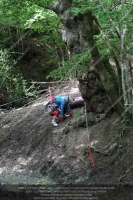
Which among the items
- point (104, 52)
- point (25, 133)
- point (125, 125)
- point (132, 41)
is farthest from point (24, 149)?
point (132, 41)

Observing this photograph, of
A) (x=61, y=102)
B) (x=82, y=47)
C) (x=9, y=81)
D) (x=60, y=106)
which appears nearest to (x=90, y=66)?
(x=82, y=47)

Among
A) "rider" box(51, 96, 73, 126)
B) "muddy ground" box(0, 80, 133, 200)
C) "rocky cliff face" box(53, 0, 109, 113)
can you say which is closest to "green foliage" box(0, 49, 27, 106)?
"muddy ground" box(0, 80, 133, 200)

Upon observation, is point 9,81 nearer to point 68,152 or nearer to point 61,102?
point 61,102

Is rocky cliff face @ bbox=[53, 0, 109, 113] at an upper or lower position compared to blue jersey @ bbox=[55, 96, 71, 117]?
upper

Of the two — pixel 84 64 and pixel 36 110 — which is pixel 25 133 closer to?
pixel 36 110

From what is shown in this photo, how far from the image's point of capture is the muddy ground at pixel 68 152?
21.0ft

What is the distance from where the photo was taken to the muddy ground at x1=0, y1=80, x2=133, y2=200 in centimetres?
640

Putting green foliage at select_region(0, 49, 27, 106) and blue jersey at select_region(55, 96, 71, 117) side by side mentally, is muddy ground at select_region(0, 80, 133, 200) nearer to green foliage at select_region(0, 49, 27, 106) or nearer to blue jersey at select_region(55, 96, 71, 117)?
blue jersey at select_region(55, 96, 71, 117)

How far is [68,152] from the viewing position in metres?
7.46

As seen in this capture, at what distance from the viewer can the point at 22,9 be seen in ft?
24.8

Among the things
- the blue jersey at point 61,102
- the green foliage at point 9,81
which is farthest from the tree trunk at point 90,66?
the green foliage at point 9,81

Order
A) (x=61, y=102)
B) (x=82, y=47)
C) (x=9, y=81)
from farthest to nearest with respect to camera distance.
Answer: (x=9, y=81), (x=61, y=102), (x=82, y=47)

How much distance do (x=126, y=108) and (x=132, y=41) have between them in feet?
4.91

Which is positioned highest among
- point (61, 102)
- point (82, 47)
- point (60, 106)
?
point (82, 47)
